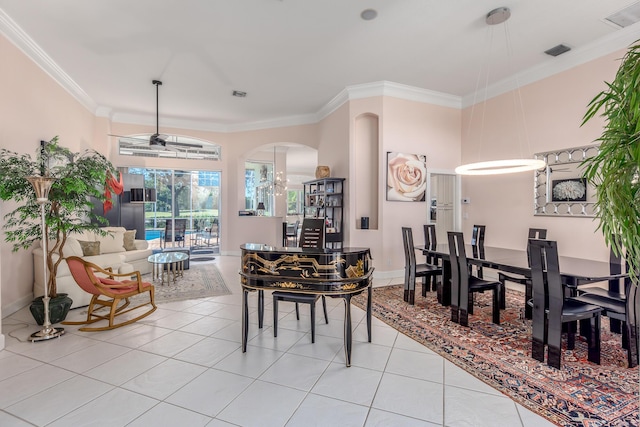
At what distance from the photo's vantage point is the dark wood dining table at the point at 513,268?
8.68ft

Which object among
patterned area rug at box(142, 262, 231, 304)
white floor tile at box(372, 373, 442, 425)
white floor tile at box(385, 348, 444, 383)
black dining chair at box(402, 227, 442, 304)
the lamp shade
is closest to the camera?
white floor tile at box(372, 373, 442, 425)

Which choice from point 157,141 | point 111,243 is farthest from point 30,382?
point 157,141

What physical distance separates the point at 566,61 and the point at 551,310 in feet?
13.7

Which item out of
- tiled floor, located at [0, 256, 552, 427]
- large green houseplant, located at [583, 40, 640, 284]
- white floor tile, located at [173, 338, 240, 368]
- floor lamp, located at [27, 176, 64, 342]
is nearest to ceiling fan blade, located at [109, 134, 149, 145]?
floor lamp, located at [27, 176, 64, 342]

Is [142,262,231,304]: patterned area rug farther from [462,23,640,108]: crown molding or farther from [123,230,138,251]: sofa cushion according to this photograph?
[462,23,640,108]: crown molding

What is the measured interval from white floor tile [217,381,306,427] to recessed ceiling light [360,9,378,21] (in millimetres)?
3984

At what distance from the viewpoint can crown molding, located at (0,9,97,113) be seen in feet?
11.9

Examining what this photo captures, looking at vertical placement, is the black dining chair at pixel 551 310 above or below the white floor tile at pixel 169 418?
above

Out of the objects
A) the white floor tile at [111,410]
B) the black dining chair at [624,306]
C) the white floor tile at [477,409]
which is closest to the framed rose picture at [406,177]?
the black dining chair at [624,306]

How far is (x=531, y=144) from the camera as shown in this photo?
5145 mm

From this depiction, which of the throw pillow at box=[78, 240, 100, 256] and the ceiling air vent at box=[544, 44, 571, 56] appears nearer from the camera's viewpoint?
the ceiling air vent at box=[544, 44, 571, 56]

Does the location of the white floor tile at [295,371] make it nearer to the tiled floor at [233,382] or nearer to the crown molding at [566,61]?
the tiled floor at [233,382]

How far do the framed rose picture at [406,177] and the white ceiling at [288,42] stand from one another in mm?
1397

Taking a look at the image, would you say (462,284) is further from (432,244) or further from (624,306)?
(432,244)
